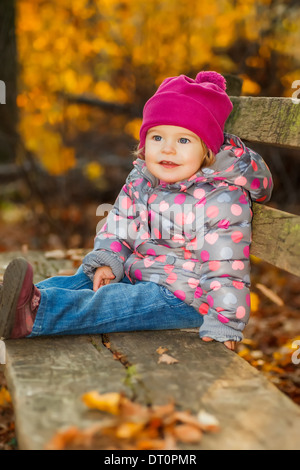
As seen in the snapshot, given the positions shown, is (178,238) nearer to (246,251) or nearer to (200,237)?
(200,237)

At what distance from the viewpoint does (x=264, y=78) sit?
5336mm

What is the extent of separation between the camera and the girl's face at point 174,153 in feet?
7.67

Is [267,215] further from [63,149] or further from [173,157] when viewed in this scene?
[63,149]

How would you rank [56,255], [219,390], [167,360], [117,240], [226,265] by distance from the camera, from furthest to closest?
[56,255]
[117,240]
[226,265]
[167,360]
[219,390]

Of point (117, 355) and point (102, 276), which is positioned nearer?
point (117, 355)

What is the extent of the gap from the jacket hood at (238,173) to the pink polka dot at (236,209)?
0.10 metres

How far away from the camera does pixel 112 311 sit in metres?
2.16

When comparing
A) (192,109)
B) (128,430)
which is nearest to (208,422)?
(128,430)

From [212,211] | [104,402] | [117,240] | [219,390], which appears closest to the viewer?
[104,402]

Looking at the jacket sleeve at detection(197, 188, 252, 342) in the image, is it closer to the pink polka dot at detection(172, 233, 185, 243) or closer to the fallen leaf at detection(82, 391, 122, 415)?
the pink polka dot at detection(172, 233, 185, 243)

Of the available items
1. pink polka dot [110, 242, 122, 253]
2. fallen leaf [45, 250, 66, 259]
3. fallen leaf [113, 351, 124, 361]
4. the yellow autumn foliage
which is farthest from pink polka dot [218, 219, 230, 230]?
the yellow autumn foliage

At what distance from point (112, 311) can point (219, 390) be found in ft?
2.21

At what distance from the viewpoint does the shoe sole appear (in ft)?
6.43
